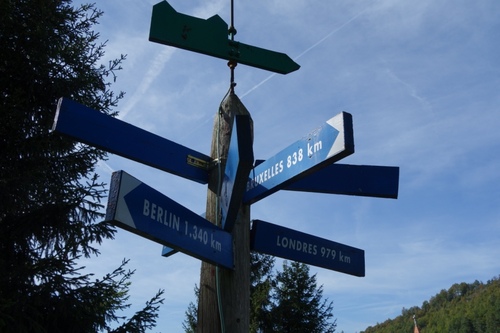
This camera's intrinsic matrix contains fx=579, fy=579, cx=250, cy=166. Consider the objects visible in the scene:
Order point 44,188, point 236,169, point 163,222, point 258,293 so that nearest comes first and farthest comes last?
point 163,222 < point 236,169 < point 44,188 < point 258,293

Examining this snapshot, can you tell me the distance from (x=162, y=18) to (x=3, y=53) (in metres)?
3.55

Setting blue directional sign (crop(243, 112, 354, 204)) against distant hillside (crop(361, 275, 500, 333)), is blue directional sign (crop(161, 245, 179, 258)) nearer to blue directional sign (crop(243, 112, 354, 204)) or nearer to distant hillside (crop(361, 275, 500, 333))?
blue directional sign (crop(243, 112, 354, 204))

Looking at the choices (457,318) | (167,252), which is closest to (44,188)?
(167,252)

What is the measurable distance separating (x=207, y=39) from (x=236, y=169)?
1005 millimetres

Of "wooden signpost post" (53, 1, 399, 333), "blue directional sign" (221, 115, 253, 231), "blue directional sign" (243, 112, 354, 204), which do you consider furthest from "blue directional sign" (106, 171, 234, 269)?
"blue directional sign" (243, 112, 354, 204)

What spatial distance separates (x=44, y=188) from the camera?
6113 mm

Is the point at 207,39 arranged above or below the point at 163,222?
above

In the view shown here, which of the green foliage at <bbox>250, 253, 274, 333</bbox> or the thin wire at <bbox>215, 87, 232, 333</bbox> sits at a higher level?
the green foliage at <bbox>250, 253, 274, 333</bbox>

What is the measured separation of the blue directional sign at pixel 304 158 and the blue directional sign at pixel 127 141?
1.26 feet

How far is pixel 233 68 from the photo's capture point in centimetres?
377

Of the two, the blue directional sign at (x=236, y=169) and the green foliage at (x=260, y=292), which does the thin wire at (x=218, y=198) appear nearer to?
the blue directional sign at (x=236, y=169)

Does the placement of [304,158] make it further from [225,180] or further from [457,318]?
[457,318]

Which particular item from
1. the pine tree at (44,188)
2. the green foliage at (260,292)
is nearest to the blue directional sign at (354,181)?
the pine tree at (44,188)

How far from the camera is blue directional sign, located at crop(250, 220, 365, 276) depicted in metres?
3.67
